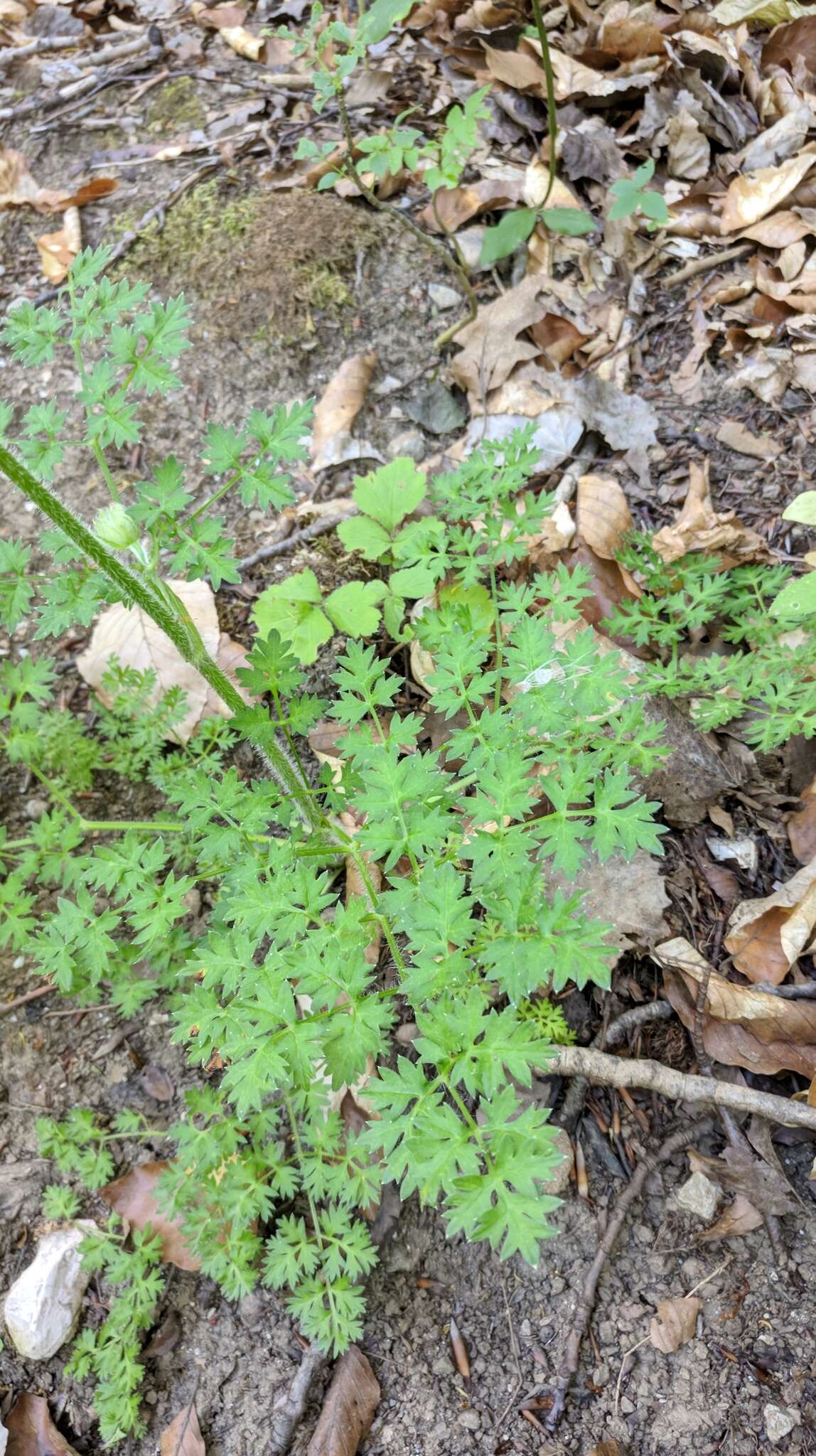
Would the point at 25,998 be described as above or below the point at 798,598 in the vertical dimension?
below

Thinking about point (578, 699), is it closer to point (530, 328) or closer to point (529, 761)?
point (529, 761)

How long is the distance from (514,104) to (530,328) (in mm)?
1287

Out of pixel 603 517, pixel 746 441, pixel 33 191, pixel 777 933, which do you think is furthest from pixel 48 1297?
pixel 33 191

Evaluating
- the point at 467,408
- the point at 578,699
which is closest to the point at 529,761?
the point at 578,699

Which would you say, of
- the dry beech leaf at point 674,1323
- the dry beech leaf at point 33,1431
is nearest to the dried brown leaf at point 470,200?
the dry beech leaf at point 674,1323

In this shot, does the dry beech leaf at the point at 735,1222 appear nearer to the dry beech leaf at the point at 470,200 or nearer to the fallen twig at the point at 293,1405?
the fallen twig at the point at 293,1405

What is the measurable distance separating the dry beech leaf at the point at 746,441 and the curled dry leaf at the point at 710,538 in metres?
0.32

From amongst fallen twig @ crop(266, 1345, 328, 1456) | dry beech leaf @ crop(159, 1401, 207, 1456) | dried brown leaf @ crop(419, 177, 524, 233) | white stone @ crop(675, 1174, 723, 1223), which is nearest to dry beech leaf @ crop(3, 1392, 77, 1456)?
dry beech leaf @ crop(159, 1401, 207, 1456)

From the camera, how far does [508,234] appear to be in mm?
3398

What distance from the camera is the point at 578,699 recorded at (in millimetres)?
1940

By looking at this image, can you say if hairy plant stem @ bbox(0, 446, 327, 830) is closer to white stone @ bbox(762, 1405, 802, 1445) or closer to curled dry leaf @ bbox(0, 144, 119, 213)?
white stone @ bbox(762, 1405, 802, 1445)

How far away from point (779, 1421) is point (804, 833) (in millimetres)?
1466

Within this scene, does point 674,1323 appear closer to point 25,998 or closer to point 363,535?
point 25,998

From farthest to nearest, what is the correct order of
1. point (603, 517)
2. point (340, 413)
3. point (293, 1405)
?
point (340, 413) < point (603, 517) < point (293, 1405)
